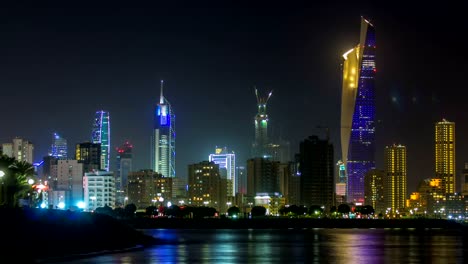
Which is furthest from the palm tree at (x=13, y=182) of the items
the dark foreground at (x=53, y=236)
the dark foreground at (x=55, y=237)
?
the dark foreground at (x=55, y=237)

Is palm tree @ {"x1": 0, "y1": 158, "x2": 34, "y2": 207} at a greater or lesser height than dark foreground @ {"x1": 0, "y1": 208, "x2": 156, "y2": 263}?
greater

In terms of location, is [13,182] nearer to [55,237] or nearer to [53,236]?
[55,237]

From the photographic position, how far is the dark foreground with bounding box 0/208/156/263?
184 feet

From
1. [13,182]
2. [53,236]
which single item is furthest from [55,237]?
[13,182]

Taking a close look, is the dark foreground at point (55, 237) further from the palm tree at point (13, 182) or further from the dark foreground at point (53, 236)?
the palm tree at point (13, 182)

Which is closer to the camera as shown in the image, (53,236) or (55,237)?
(53,236)

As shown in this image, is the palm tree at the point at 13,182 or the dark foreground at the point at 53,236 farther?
the palm tree at the point at 13,182

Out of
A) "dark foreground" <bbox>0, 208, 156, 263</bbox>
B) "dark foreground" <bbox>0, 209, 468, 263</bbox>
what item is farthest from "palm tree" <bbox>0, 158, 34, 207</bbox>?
"dark foreground" <bbox>0, 209, 468, 263</bbox>

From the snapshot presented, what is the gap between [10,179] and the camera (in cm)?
8775

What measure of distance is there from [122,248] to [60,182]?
126 m

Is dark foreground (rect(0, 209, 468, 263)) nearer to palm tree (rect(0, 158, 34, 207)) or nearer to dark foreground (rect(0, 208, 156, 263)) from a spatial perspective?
dark foreground (rect(0, 208, 156, 263))

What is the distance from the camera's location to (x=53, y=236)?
212ft

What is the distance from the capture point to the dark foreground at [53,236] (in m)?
55.9

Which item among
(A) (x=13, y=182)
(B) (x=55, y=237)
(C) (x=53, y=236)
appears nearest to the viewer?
(C) (x=53, y=236)
